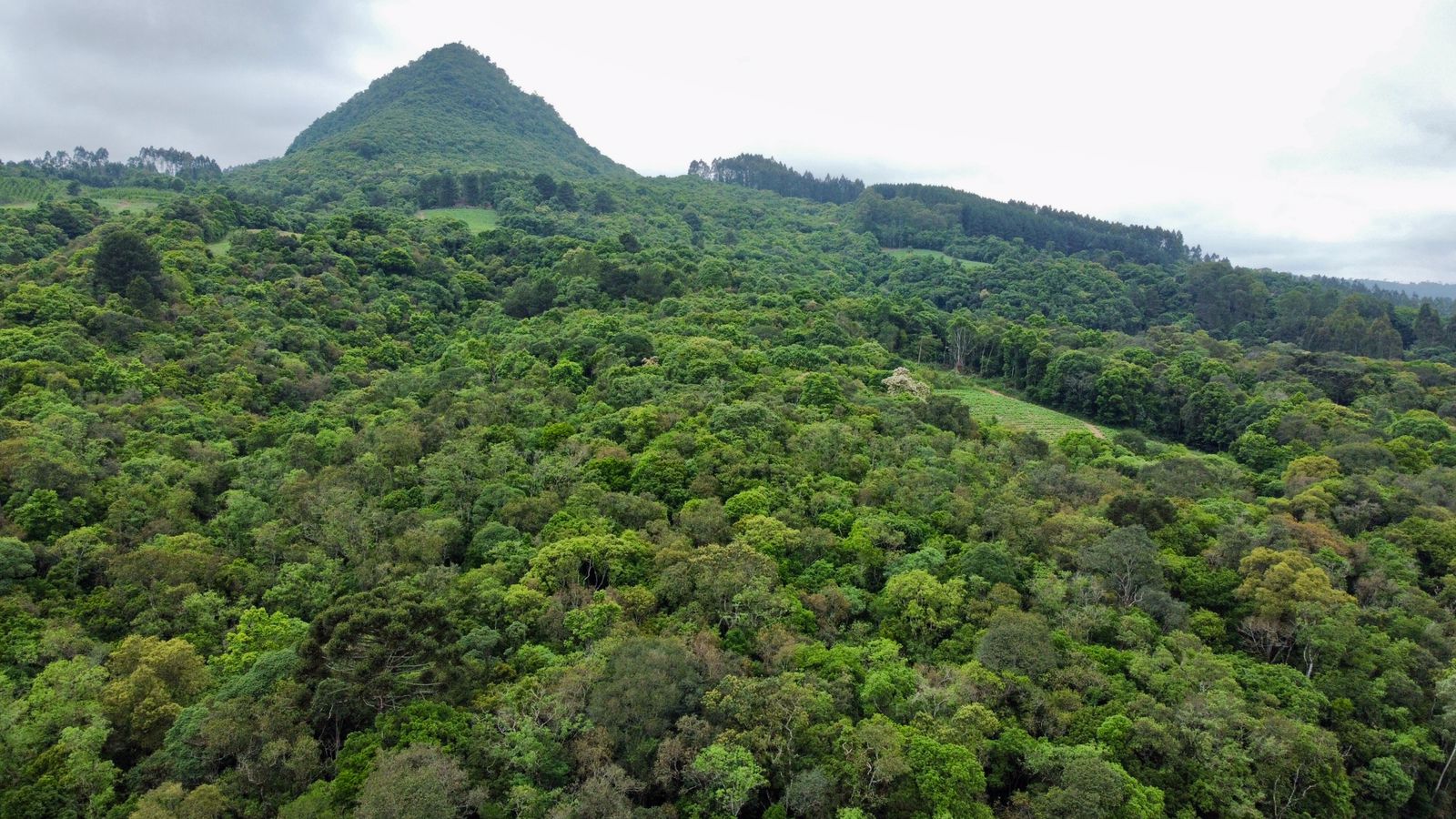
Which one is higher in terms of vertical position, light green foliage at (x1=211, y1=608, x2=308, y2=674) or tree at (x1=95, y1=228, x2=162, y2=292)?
tree at (x1=95, y1=228, x2=162, y2=292)

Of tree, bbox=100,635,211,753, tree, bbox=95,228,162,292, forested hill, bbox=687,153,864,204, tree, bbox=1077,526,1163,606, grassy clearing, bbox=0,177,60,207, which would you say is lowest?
tree, bbox=100,635,211,753

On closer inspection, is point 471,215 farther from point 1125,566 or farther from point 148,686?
point 1125,566

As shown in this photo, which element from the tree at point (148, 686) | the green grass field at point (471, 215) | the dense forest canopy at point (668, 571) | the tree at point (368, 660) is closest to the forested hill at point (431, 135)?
the green grass field at point (471, 215)

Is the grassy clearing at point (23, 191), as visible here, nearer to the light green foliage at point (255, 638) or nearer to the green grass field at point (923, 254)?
the light green foliage at point (255, 638)

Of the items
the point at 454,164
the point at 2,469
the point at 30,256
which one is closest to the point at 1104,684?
the point at 2,469

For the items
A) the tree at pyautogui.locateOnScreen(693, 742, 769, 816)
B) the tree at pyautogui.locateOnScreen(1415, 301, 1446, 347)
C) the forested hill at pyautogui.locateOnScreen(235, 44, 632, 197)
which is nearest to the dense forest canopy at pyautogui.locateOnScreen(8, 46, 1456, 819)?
the tree at pyautogui.locateOnScreen(693, 742, 769, 816)

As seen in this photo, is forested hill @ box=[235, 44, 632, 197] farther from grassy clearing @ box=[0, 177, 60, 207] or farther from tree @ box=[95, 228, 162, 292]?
tree @ box=[95, 228, 162, 292]
